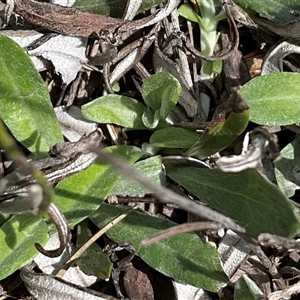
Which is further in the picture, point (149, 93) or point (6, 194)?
point (149, 93)

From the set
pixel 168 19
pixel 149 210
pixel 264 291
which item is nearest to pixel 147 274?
pixel 149 210

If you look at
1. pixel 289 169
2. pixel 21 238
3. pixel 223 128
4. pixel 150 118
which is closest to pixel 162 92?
pixel 150 118

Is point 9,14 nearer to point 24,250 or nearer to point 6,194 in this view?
point 6,194

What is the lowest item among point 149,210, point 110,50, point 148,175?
point 149,210

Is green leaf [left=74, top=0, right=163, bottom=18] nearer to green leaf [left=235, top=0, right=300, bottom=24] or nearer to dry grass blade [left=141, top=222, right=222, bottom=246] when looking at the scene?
green leaf [left=235, top=0, right=300, bottom=24]

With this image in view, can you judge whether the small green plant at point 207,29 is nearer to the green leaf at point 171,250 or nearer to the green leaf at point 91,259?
the green leaf at point 171,250

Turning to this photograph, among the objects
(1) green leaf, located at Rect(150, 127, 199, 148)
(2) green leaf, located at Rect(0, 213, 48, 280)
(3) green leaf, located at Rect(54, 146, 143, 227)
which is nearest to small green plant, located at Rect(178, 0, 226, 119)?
(1) green leaf, located at Rect(150, 127, 199, 148)

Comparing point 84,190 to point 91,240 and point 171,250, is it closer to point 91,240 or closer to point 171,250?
point 91,240
